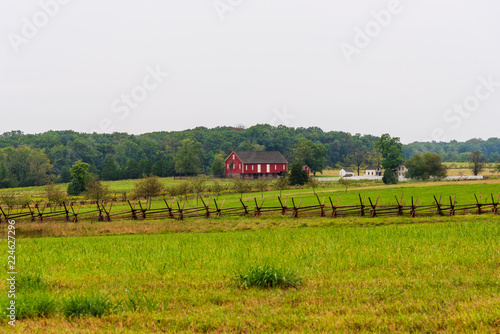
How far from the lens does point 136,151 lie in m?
A: 129

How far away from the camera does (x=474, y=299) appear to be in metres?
6.96

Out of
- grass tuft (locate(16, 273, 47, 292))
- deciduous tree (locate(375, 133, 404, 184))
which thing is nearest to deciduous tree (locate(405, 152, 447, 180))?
deciduous tree (locate(375, 133, 404, 184))

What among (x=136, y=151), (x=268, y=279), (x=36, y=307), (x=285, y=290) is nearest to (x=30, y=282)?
(x=36, y=307)

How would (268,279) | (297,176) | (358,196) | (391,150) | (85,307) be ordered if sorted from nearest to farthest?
(85,307)
(268,279)
(358,196)
(297,176)
(391,150)

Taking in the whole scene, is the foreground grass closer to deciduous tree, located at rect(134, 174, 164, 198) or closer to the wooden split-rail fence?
the wooden split-rail fence

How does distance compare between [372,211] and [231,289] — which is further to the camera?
[372,211]

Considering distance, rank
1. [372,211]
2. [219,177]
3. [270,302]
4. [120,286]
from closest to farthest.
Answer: [270,302] → [120,286] → [372,211] → [219,177]

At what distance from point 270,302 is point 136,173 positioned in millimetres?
101770

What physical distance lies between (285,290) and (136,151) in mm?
126335

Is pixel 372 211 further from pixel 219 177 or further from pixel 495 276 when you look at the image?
pixel 219 177

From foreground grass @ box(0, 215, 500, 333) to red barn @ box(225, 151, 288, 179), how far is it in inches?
3184

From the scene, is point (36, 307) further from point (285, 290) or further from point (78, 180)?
point (78, 180)

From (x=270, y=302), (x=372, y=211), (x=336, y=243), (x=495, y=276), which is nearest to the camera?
(x=270, y=302)

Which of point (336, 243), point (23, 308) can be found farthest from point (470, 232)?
point (23, 308)
